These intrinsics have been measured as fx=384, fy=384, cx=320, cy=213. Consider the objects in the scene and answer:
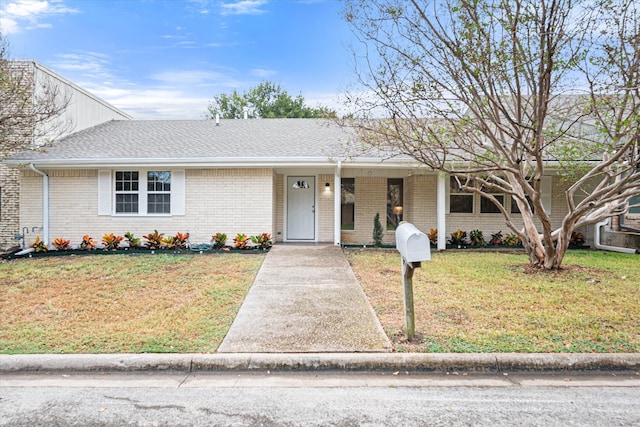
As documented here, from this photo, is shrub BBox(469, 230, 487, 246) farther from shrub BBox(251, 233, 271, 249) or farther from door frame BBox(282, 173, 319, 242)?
shrub BBox(251, 233, 271, 249)

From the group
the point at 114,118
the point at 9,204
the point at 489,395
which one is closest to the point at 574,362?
the point at 489,395

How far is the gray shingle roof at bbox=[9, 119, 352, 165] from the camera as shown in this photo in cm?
1121

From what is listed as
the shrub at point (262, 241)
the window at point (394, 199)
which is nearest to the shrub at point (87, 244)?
the shrub at point (262, 241)

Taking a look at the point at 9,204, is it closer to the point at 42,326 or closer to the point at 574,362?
the point at 42,326

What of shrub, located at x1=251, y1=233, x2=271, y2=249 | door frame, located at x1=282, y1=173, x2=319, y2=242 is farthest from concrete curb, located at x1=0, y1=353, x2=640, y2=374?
door frame, located at x1=282, y1=173, x2=319, y2=242

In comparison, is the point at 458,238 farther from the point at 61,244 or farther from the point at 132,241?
the point at 61,244

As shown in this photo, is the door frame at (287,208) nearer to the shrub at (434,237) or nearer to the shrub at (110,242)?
the shrub at (434,237)

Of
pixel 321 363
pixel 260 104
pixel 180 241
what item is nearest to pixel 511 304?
pixel 321 363

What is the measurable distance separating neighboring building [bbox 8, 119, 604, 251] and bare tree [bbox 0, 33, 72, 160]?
56cm

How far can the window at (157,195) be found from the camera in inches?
463

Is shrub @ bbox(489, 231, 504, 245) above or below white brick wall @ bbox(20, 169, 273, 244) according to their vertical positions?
below

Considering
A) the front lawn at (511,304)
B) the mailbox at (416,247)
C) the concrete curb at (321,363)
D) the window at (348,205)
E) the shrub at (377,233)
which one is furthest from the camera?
the window at (348,205)

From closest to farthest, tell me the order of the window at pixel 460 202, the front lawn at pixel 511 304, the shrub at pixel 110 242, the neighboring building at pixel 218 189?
the front lawn at pixel 511 304 < the shrub at pixel 110 242 < the neighboring building at pixel 218 189 < the window at pixel 460 202

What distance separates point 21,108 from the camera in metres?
9.93
